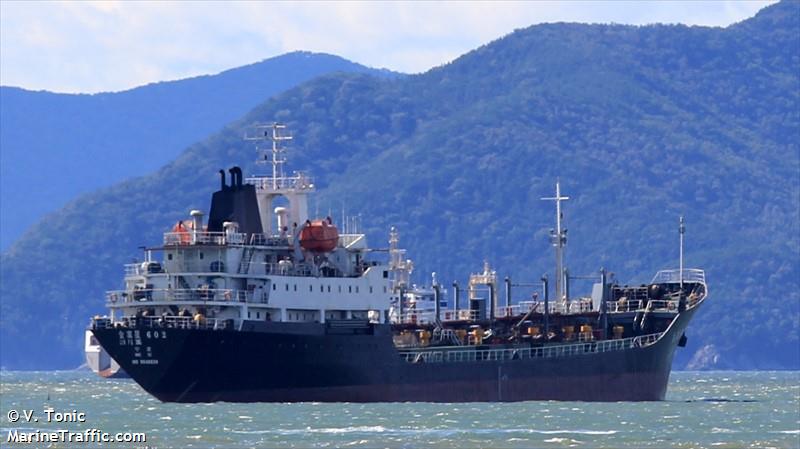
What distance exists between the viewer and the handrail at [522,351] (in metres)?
97.3

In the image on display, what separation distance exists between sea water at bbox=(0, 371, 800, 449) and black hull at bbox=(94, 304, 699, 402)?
0.90 m

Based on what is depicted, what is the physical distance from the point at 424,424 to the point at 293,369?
42.1 feet

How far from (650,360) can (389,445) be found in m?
37.3

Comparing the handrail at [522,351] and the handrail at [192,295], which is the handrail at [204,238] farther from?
the handrail at [522,351]

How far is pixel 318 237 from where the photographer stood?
96688 millimetres

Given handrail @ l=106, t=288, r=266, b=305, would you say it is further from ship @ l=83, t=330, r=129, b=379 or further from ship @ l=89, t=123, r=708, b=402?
ship @ l=83, t=330, r=129, b=379

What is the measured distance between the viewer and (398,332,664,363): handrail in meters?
97.3

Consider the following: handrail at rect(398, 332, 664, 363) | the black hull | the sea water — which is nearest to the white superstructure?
the black hull

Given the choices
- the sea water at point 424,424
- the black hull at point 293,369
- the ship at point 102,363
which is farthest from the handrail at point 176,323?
the ship at point 102,363

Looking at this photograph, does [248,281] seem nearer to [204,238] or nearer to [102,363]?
[204,238]

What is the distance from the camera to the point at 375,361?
9438 cm

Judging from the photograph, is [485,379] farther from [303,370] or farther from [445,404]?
[303,370]

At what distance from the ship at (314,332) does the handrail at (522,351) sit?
3.1 inches

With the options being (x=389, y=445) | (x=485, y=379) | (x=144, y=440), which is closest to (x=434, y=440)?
(x=389, y=445)
